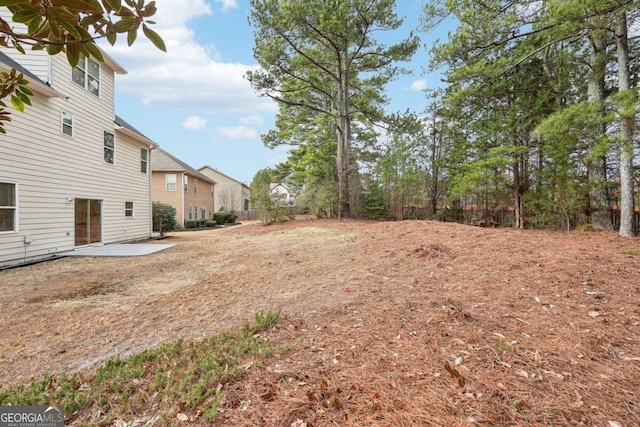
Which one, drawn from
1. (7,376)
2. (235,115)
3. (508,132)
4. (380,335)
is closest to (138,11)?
(380,335)

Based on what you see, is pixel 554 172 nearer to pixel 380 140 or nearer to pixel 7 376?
pixel 380 140

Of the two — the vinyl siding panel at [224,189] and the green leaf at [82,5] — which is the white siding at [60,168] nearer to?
the green leaf at [82,5]

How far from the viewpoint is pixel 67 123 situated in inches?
310

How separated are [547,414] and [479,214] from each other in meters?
11.0

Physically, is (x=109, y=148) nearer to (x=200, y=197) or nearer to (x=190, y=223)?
(x=190, y=223)

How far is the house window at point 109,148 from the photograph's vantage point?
31.4 feet

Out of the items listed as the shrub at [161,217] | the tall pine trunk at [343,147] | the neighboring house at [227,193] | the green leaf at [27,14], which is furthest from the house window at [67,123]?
the neighboring house at [227,193]

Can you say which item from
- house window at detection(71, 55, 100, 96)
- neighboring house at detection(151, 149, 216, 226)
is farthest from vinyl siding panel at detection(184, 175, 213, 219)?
house window at detection(71, 55, 100, 96)

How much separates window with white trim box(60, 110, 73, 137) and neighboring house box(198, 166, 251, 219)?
69.2 feet

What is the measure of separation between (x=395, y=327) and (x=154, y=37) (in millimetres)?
2614

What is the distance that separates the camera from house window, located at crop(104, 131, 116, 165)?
9578mm

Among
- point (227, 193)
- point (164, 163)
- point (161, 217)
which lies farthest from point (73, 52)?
point (227, 193)

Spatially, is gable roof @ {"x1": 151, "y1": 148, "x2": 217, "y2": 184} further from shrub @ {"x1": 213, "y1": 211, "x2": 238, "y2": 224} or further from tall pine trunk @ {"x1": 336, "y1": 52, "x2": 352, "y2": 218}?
tall pine trunk @ {"x1": 336, "y1": 52, "x2": 352, "y2": 218}
